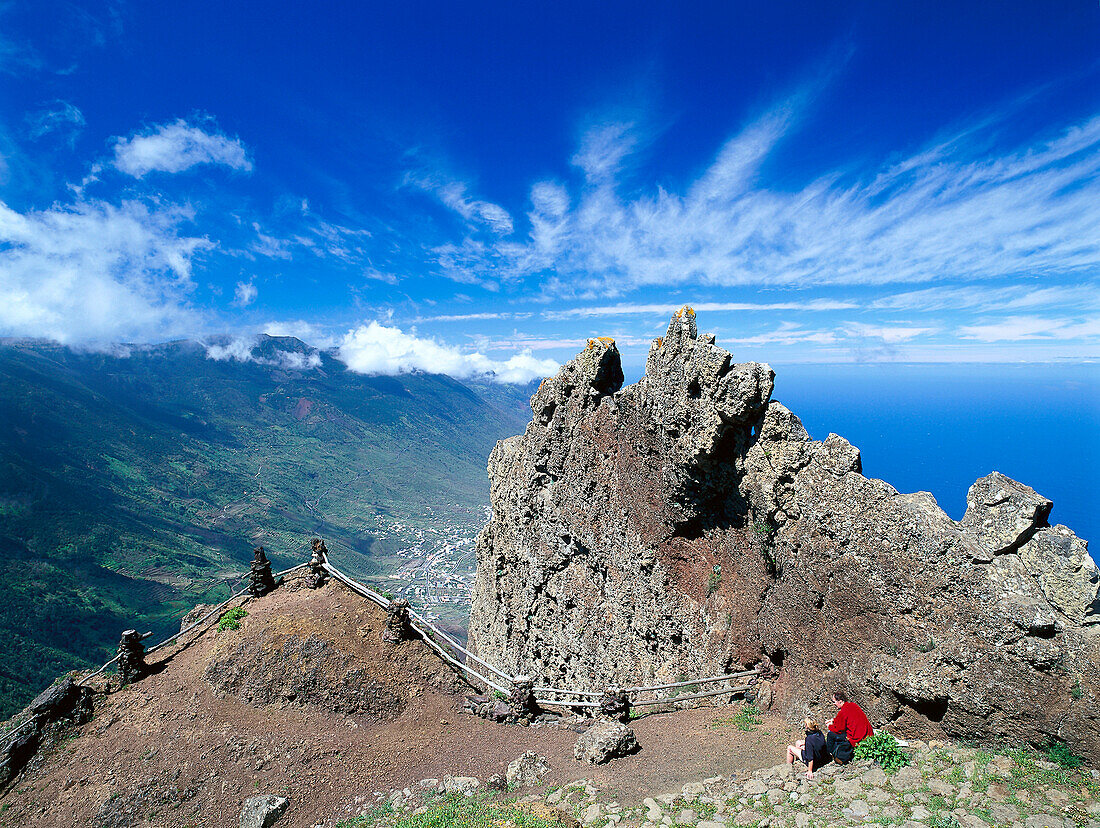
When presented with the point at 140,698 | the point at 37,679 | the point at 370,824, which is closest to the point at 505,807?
the point at 370,824

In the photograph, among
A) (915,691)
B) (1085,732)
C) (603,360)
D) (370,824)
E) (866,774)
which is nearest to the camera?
(1085,732)

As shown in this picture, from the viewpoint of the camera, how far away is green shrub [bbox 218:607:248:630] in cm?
1847

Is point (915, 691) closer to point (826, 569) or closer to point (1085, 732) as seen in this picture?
point (1085, 732)

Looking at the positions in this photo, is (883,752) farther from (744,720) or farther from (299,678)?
(299,678)

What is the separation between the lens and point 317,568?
72.1ft

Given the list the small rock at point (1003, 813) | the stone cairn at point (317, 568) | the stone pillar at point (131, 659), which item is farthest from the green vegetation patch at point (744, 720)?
the stone pillar at point (131, 659)

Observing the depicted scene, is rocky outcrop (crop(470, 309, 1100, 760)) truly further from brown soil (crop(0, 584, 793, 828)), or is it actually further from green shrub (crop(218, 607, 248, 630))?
green shrub (crop(218, 607, 248, 630))

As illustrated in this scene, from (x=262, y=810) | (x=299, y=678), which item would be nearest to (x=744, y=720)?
(x=262, y=810)

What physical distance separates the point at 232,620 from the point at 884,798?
22.0 m

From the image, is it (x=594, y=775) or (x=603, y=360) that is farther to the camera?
(x=603, y=360)

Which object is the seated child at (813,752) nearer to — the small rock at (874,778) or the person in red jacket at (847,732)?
the person in red jacket at (847,732)

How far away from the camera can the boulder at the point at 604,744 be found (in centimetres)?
1367

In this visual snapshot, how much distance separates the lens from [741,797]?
1022 cm

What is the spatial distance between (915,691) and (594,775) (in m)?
8.69
